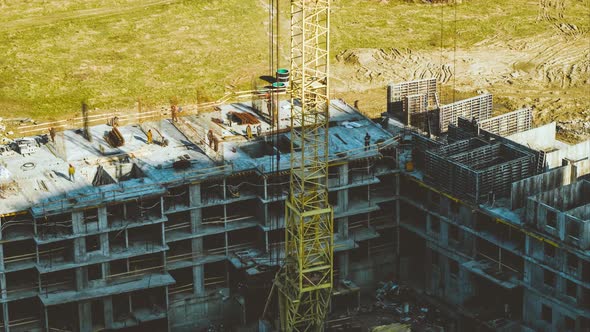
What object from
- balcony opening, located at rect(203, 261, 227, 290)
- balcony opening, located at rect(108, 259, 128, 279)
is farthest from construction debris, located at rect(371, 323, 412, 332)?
balcony opening, located at rect(108, 259, 128, 279)

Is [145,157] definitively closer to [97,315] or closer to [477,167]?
[97,315]

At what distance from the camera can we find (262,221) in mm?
85062

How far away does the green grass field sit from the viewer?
119 m


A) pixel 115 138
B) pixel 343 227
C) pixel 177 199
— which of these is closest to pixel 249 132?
pixel 177 199

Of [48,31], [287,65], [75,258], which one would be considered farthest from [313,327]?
[48,31]

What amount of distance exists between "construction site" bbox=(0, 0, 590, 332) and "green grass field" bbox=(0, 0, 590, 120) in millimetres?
28080

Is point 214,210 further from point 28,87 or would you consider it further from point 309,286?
point 28,87

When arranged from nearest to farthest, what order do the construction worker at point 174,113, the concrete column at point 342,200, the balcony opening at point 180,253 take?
the balcony opening at point 180,253
the concrete column at point 342,200
the construction worker at point 174,113

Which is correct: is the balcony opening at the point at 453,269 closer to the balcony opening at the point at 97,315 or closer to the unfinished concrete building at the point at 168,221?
the unfinished concrete building at the point at 168,221

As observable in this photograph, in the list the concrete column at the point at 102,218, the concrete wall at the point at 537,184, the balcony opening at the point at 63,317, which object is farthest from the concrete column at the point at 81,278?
the concrete wall at the point at 537,184

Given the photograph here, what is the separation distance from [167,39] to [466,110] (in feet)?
150

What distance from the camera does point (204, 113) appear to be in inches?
Answer: 3661

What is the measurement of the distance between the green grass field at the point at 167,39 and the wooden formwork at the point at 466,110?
30.8 meters

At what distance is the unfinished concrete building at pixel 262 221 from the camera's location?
261 ft
